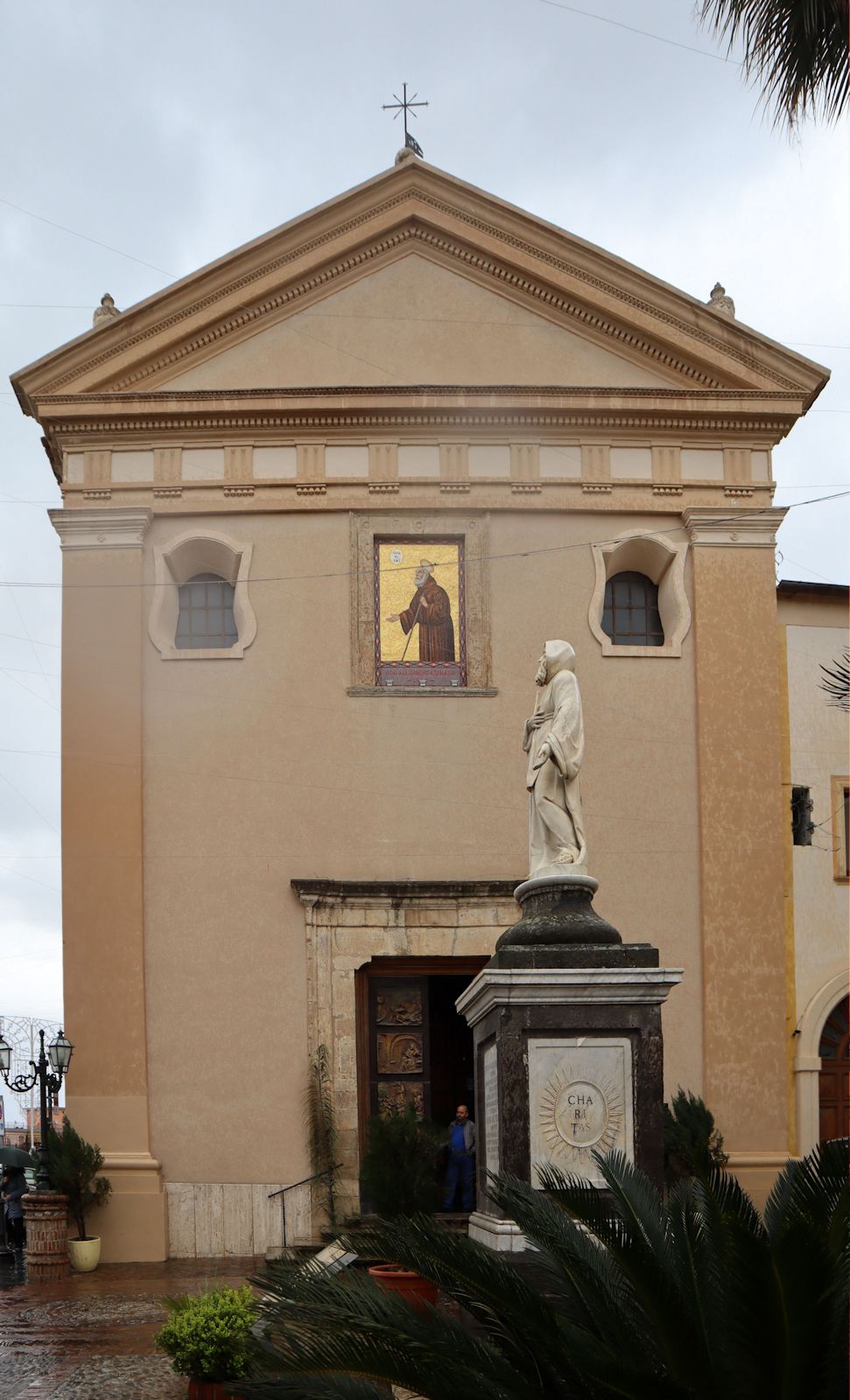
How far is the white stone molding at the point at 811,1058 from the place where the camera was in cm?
2103

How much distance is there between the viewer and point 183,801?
2111cm

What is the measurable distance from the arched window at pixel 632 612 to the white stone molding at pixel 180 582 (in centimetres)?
438

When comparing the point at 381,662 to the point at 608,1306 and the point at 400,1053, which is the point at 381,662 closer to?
the point at 400,1053

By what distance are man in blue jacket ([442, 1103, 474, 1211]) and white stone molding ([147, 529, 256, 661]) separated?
20.0ft

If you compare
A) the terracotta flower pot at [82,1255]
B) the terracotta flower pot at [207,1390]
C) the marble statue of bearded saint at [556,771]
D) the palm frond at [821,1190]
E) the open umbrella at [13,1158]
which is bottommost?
the terracotta flower pot at [82,1255]

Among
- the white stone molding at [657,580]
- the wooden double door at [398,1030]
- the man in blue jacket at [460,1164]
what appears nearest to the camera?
the man in blue jacket at [460,1164]

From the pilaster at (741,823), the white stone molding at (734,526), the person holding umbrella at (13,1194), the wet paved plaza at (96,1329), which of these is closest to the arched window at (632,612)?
the pilaster at (741,823)

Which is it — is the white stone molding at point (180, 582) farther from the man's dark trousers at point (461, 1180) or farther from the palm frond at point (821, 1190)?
the palm frond at point (821, 1190)

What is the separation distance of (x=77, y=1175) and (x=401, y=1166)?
437 cm

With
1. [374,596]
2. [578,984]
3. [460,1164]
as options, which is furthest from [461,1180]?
[578,984]

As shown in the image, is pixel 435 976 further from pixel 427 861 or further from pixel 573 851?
pixel 573 851

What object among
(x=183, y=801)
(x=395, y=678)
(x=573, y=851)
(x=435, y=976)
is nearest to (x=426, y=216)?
(x=395, y=678)

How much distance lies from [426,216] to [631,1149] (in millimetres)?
14521

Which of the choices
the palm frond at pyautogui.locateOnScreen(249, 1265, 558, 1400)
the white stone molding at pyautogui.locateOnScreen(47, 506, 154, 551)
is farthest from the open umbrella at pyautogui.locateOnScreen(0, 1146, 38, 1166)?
the palm frond at pyautogui.locateOnScreen(249, 1265, 558, 1400)
